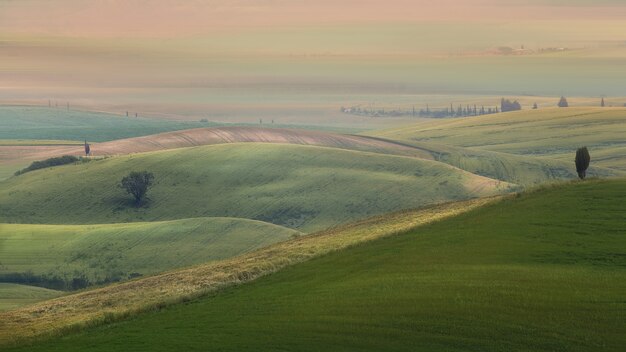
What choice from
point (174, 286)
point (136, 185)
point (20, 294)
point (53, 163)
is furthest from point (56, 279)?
point (53, 163)

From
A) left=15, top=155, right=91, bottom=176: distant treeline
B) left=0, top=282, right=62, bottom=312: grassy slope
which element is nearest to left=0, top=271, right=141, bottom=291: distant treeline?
left=0, top=282, right=62, bottom=312: grassy slope

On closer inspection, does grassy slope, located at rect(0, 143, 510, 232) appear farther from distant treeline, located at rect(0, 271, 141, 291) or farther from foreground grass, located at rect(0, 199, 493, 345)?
foreground grass, located at rect(0, 199, 493, 345)

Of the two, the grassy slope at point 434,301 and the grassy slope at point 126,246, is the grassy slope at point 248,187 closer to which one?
the grassy slope at point 126,246

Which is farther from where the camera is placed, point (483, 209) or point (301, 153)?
point (301, 153)

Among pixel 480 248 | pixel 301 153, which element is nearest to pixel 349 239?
pixel 480 248

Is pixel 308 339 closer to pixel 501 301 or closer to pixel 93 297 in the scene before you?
pixel 501 301

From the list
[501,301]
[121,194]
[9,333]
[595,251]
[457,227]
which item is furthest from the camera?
[121,194]

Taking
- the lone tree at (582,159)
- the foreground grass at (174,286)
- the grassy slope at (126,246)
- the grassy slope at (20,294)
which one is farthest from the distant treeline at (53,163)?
the lone tree at (582,159)
